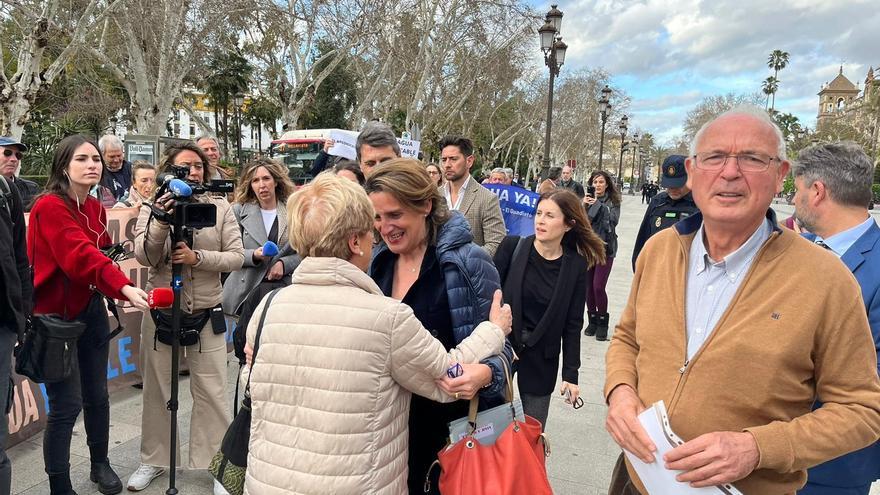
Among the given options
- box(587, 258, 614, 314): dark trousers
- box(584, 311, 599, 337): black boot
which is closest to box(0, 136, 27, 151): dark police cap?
box(587, 258, 614, 314): dark trousers

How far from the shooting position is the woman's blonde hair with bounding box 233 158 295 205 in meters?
4.06

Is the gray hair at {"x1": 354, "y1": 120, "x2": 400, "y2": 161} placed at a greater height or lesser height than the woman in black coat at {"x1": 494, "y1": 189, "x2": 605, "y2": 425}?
greater

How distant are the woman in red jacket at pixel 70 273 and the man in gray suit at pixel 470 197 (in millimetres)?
2363

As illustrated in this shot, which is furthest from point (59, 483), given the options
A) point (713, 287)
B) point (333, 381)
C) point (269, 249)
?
point (713, 287)

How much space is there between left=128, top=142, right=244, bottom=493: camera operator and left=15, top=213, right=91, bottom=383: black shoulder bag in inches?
20.0

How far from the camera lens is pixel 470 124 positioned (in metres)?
39.1

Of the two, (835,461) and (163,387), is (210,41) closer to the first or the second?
(163,387)

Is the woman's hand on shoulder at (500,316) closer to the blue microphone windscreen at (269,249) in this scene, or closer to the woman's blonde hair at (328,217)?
the woman's blonde hair at (328,217)

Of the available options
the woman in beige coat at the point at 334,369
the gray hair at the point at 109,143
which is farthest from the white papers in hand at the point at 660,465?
the gray hair at the point at 109,143

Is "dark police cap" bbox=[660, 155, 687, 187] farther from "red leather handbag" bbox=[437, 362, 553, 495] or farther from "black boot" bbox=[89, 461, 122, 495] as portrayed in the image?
"black boot" bbox=[89, 461, 122, 495]

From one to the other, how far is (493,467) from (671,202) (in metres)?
4.23

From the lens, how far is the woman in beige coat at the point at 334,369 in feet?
5.02

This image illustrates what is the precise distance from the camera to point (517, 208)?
5484 mm

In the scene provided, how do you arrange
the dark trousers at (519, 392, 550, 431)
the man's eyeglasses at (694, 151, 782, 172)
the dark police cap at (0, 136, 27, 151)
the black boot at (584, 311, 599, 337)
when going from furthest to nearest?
the black boot at (584, 311, 599, 337) → the dark police cap at (0, 136, 27, 151) → the dark trousers at (519, 392, 550, 431) → the man's eyeglasses at (694, 151, 782, 172)
